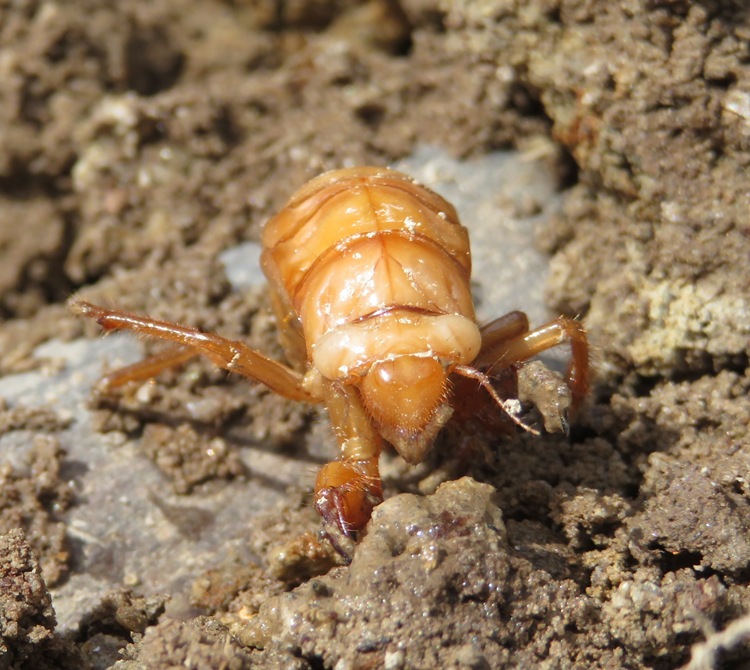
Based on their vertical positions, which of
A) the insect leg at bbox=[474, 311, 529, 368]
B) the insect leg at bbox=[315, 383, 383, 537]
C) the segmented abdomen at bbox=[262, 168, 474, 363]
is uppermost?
the segmented abdomen at bbox=[262, 168, 474, 363]

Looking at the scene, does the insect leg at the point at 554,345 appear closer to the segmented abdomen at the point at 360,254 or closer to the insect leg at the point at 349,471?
the segmented abdomen at the point at 360,254

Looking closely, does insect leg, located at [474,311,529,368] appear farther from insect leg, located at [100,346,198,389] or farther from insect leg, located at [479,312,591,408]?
insect leg, located at [100,346,198,389]

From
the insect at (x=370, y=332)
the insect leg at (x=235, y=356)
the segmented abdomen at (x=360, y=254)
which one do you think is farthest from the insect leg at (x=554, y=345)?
the insect leg at (x=235, y=356)

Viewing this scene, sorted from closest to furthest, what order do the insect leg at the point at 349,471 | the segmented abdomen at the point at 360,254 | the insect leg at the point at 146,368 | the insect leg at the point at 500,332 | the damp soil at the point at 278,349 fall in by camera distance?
the damp soil at the point at 278,349 < the insect leg at the point at 349,471 < the segmented abdomen at the point at 360,254 < the insect leg at the point at 500,332 < the insect leg at the point at 146,368

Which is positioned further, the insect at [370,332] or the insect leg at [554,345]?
the insect leg at [554,345]

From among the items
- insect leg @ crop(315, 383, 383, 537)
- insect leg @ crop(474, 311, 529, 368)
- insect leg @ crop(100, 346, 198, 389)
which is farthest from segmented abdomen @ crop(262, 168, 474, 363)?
insect leg @ crop(100, 346, 198, 389)

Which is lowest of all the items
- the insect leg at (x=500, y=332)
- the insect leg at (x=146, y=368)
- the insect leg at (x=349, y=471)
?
the insect leg at (x=146, y=368)

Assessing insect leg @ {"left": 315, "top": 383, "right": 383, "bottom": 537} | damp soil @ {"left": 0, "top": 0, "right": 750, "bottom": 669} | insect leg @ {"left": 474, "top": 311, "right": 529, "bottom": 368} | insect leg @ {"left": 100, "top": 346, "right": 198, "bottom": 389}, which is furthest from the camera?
insect leg @ {"left": 100, "top": 346, "right": 198, "bottom": 389}
